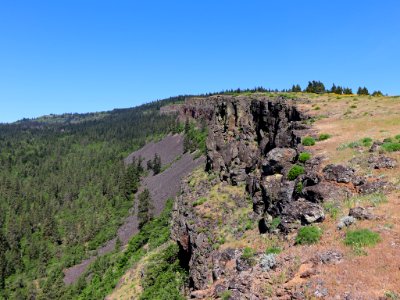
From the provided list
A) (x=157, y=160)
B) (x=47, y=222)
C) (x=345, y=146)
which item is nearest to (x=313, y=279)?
(x=345, y=146)

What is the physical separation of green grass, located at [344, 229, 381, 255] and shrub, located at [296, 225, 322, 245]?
1.63 metres

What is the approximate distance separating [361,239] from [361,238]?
63 mm

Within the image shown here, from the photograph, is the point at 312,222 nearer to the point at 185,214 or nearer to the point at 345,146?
the point at 345,146

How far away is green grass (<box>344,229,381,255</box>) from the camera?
1655 centimetres

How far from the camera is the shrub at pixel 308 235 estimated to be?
1870 cm

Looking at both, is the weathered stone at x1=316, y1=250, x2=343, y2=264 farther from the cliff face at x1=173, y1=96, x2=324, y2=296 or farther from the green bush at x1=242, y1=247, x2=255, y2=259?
the green bush at x1=242, y1=247, x2=255, y2=259

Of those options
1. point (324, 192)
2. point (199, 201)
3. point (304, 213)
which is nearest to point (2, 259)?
point (199, 201)

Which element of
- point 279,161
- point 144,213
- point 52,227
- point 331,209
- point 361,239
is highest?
point 279,161

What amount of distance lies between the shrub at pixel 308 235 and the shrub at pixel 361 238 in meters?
1.63

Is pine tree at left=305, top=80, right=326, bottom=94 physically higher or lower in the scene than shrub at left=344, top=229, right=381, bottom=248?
higher

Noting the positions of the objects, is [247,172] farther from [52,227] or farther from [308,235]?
[52,227]

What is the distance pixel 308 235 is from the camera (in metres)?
18.9

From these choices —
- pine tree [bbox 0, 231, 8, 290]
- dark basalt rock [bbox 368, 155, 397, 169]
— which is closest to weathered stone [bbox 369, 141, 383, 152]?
dark basalt rock [bbox 368, 155, 397, 169]

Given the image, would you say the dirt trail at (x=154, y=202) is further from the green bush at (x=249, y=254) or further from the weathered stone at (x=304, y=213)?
the weathered stone at (x=304, y=213)
